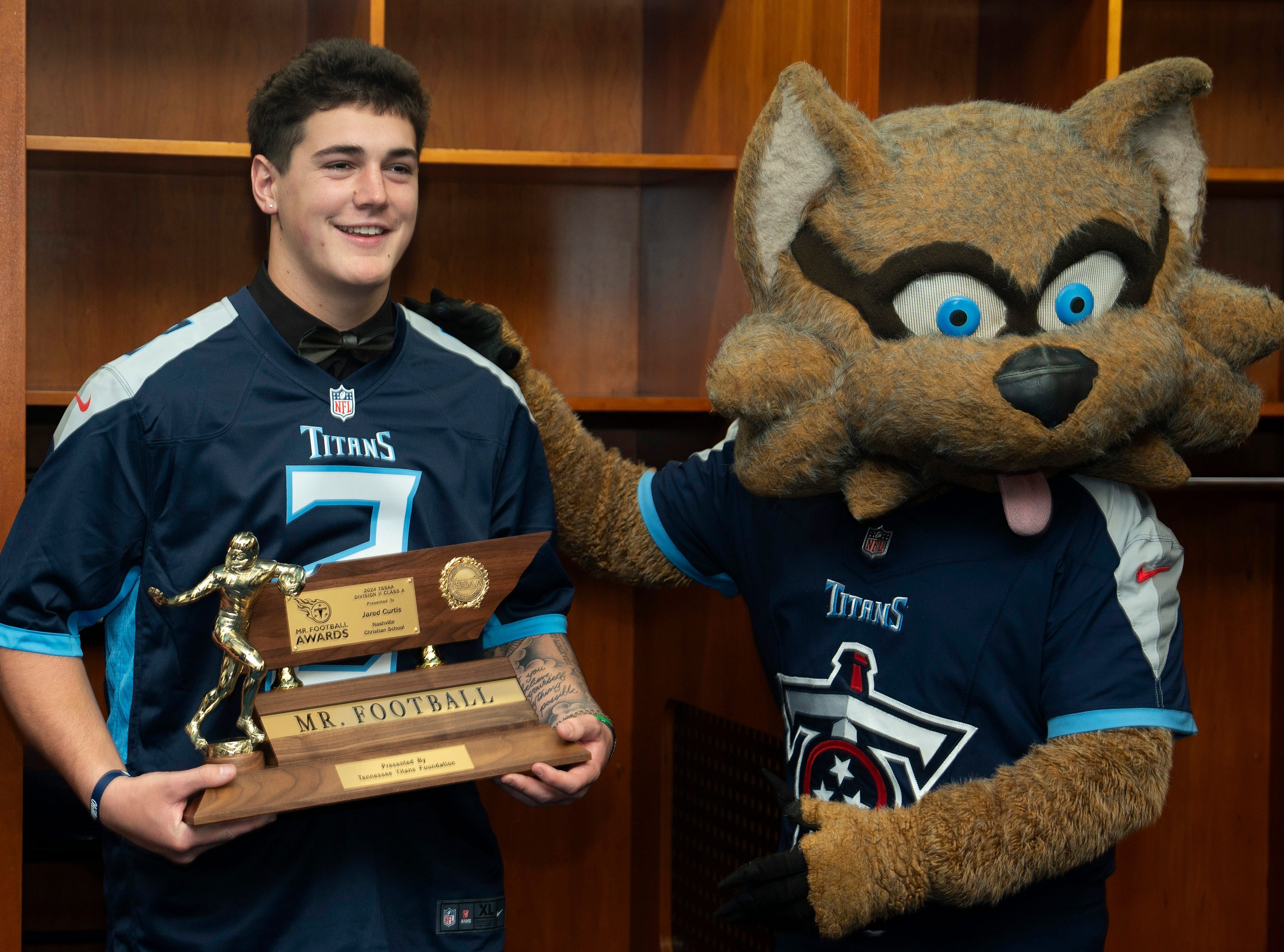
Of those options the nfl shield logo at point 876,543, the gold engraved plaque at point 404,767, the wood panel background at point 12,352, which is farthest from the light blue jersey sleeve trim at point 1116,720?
the wood panel background at point 12,352

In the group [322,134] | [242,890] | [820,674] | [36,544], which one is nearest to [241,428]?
[36,544]

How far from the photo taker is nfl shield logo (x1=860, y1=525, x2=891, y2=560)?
1293 mm

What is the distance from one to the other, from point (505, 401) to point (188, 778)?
56 cm

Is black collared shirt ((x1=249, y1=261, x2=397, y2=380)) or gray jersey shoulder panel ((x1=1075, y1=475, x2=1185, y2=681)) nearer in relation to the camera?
gray jersey shoulder panel ((x1=1075, y1=475, x2=1185, y2=681))

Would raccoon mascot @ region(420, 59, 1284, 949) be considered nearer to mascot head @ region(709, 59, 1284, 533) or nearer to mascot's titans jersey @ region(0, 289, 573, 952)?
mascot head @ region(709, 59, 1284, 533)

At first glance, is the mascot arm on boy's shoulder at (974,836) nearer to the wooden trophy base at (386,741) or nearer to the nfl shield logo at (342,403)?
the wooden trophy base at (386,741)

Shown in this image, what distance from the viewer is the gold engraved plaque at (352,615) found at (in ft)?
3.92

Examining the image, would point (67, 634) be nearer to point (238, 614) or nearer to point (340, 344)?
point (238, 614)

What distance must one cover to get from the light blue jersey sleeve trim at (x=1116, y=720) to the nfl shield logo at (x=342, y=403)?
0.83 meters

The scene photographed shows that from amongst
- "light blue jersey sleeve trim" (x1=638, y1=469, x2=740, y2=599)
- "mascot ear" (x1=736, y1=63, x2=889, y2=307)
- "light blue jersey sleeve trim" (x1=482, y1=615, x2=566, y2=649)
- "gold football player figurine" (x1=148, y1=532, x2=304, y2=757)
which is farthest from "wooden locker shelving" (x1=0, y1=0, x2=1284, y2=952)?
"gold football player figurine" (x1=148, y1=532, x2=304, y2=757)

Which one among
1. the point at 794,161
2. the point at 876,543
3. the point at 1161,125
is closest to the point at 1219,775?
the point at 876,543

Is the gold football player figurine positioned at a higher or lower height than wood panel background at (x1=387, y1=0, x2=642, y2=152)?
lower

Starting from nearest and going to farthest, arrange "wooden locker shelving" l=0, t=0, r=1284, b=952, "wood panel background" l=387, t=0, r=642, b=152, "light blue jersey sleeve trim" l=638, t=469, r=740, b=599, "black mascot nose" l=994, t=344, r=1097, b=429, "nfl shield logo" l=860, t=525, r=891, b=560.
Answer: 1. "black mascot nose" l=994, t=344, r=1097, b=429
2. "nfl shield logo" l=860, t=525, r=891, b=560
3. "light blue jersey sleeve trim" l=638, t=469, r=740, b=599
4. "wooden locker shelving" l=0, t=0, r=1284, b=952
5. "wood panel background" l=387, t=0, r=642, b=152

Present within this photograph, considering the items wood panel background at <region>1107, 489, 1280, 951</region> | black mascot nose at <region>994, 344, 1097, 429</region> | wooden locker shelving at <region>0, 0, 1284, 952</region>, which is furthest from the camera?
wood panel background at <region>1107, 489, 1280, 951</region>
